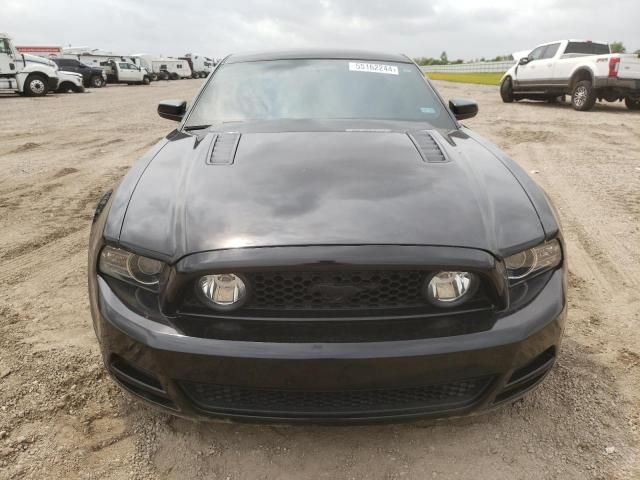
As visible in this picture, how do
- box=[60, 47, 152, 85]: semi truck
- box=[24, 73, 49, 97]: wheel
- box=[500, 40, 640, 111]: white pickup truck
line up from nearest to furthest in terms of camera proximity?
box=[500, 40, 640, 111]: white pickup truck
box=[24, 73, 49, 97]: wheel
box=[60, 47, 152, 85]: semi truck

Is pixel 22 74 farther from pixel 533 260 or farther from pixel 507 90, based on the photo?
pixel 533 260

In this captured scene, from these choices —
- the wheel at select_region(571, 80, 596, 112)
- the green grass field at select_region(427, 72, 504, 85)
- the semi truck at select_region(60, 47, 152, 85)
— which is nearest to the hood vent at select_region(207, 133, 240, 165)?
the wheel at select_region(571, 80, 596, 112)

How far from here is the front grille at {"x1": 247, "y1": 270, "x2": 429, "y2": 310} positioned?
160cm

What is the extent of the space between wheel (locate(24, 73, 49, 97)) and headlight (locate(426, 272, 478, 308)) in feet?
70.1

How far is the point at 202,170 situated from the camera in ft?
6.83

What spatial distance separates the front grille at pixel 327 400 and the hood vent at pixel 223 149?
93cm

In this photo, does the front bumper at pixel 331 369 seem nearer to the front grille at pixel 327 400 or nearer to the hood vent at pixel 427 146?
the front grille at pixel 327 400

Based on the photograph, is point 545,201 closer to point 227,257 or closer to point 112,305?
point 227,257

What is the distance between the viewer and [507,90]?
1505cm

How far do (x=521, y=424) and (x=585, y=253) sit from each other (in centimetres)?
213

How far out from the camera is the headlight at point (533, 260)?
1.70 metres

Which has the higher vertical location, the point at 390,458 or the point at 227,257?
the point at 227,257

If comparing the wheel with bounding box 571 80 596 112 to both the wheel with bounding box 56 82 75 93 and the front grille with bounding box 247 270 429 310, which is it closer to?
the front grille with bounding box 247 270 429 310

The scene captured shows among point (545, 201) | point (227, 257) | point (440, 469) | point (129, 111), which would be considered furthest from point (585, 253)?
point (129, 111)
